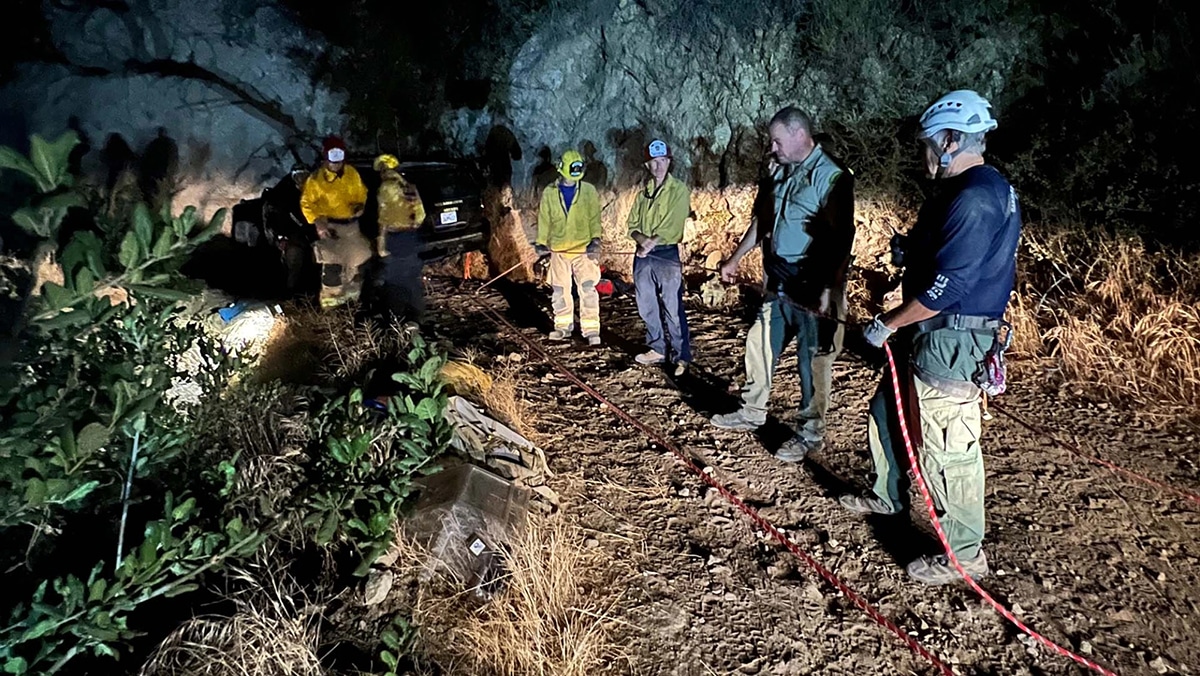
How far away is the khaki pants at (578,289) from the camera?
6.05 metres

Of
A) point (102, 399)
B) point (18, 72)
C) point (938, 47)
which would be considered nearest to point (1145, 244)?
point (938, 47)

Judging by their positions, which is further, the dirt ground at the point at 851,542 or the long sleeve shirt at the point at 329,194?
the long sleeve shirt at the point at 329,194

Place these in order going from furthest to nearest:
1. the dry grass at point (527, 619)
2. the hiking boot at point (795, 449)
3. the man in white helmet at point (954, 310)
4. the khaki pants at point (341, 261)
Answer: the khaki pants at point (341, 261)
the hiking boot at point (795, 449)
the man in white helmet at point (954, 310)
the dry grass at point (527, 619)

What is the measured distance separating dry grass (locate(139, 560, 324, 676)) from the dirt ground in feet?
3.97

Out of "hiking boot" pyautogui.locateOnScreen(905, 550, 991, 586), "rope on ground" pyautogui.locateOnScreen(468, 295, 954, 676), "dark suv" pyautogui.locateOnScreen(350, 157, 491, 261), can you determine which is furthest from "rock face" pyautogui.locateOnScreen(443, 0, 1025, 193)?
"hiking boot" pyautogui.locateOnScreen(905, 550, 991, 586)

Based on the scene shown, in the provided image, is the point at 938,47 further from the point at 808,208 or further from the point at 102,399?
the point at 102,399

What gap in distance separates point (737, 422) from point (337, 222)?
13.8ft

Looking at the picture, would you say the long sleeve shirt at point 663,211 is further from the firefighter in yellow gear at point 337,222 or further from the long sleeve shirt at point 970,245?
the firefighter in yellow gear at point 337,222

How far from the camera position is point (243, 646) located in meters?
2.55

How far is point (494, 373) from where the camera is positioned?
5.22 meters

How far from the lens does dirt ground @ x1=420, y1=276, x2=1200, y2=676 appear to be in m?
2.96

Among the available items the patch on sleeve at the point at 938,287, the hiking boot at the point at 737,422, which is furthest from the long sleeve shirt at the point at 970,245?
the hiking boot at the point at 737,422

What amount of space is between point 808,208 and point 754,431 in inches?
60.8

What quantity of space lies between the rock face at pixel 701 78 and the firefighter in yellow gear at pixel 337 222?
3948mm
